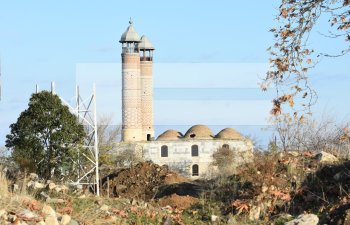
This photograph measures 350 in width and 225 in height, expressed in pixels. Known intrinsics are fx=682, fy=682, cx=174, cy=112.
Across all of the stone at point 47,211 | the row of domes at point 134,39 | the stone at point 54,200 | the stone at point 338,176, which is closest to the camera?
the stone at point 47,211

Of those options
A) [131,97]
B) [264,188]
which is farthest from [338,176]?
[131,97]

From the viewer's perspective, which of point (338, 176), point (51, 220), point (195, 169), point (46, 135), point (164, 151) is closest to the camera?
point (51, 220)

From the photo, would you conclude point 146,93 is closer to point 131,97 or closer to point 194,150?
point 131,97

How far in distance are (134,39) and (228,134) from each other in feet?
36.4

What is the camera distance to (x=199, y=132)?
168 feet

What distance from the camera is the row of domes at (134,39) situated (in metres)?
54.4

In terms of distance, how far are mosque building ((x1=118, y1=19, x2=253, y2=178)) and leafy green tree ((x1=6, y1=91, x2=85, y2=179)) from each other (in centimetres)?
2894

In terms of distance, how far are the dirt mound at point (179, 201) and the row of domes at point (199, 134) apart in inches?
1447

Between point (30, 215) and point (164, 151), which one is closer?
point (30, 215)

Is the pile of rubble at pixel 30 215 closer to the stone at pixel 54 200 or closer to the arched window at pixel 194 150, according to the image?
the stone at pixel 54 200

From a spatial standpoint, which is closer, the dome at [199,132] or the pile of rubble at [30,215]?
the pile of rubble at [30,215]

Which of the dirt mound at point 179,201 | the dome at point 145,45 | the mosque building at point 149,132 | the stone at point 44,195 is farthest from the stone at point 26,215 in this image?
the dome at point 145,45

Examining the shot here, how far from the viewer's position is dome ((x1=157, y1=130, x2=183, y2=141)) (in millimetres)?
50938

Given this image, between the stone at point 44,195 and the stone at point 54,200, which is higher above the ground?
the stone at point 44,195
